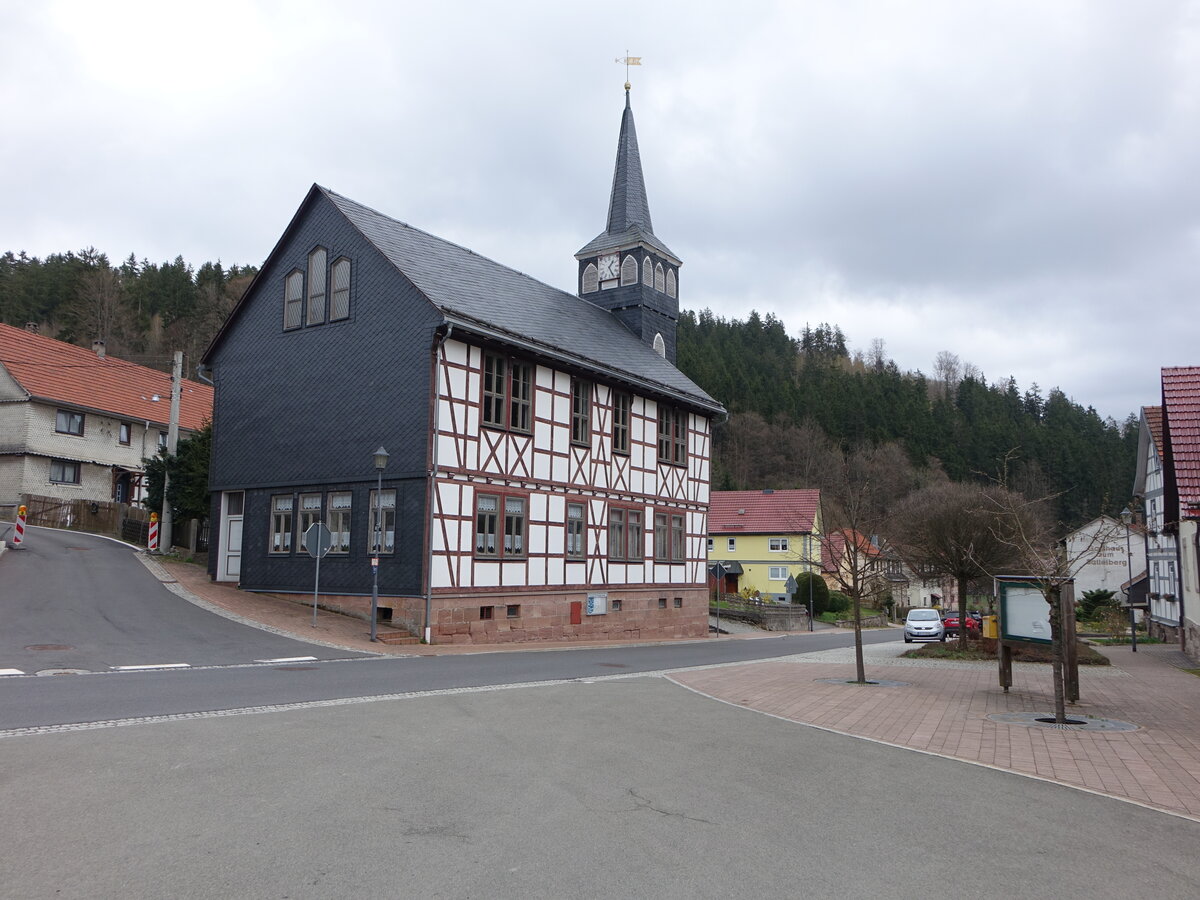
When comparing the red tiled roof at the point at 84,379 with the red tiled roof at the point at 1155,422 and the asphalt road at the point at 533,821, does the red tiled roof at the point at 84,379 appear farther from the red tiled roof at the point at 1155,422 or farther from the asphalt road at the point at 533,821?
the asphalt road at the point at 533,821

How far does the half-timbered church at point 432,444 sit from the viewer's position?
76.0 feet

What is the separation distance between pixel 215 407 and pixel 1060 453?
8251 centimetres

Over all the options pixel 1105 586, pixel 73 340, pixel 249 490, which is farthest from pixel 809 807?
pixel 73 340

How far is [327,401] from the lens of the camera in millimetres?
25453

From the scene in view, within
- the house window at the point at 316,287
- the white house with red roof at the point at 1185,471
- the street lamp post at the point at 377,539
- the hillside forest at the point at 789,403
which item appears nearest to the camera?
the white house with red roof at the point at 1185,471

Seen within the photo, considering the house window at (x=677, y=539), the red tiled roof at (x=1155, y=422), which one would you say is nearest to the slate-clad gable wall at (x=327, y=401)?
the house window at (x=677, y=539)

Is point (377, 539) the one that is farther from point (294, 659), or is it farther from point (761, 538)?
point (761, 538)

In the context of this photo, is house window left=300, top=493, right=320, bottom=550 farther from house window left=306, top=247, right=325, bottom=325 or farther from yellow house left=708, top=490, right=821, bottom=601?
yellow house left=708, top=490, right=821, bottom=601

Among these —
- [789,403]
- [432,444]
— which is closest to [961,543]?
[432,444]

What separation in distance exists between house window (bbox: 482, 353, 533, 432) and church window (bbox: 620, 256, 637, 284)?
1299 cm

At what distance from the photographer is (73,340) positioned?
59562 mm

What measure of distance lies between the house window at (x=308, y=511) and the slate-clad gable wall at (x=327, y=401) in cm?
27

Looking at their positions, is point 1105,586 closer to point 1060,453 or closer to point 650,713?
point 1060,453

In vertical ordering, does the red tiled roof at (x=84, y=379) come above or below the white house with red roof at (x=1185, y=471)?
above
